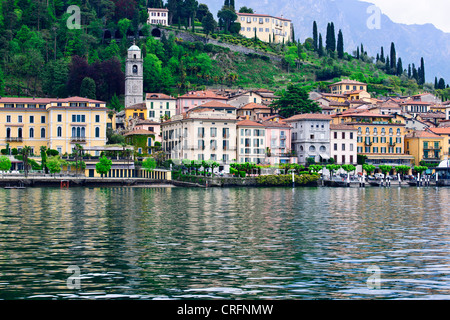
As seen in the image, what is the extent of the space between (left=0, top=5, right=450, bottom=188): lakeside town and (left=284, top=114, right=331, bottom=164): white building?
169mm

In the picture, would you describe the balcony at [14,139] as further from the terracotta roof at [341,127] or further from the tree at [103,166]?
the terracotta roof at [341,127]

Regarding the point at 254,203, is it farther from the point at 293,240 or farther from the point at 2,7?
the point at 2,7

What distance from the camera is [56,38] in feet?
500

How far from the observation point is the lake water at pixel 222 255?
17984 millimetres

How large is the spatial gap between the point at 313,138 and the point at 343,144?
19.9 ft

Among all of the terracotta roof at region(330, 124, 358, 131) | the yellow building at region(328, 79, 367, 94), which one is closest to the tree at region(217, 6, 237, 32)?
the yellow building at region(328, 79, 367, 94)

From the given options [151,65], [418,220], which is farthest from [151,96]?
[418,220]

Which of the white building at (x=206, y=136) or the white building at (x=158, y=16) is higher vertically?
the white building at (x=158, y=16)

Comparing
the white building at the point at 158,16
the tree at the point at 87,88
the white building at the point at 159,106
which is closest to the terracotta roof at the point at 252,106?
the white building at the point at 159,106

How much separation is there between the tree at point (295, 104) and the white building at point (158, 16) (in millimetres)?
66152

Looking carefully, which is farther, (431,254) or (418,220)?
(418,220)

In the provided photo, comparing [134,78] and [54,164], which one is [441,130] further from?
[54,164]

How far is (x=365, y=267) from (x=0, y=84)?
372 ft

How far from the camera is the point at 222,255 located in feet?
80.1
